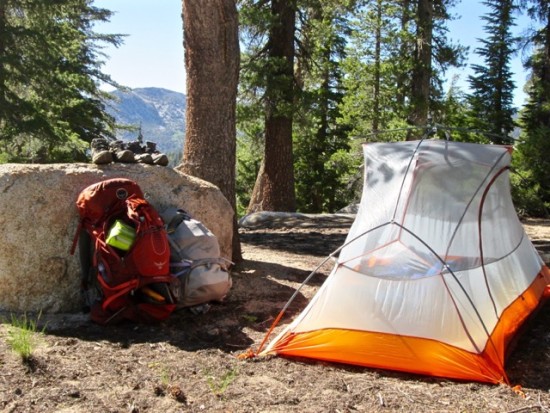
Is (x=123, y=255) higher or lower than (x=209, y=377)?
higher

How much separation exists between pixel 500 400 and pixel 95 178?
3.97 metres

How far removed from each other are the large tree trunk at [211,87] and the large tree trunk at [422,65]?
29.5ft

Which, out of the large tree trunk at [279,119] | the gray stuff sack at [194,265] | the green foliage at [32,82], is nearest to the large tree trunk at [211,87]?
the gray stuff sack at [194,265]

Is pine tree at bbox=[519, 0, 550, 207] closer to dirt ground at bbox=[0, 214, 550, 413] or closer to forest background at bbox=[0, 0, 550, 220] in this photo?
forest background at bbox=[0, 0, 550, 220]

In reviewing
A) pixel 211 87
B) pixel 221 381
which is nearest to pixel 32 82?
pixel 211 87

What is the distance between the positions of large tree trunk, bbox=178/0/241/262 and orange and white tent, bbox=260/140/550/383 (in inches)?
84.8

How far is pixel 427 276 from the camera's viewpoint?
4117mm

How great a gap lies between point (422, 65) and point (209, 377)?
13232 millimetres

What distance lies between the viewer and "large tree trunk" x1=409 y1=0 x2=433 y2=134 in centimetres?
1461

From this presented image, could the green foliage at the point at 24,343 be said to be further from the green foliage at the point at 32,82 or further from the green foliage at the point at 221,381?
the green foliage at the point at 32,82

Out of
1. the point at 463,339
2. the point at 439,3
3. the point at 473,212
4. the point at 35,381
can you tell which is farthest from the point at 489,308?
the point at 439,3

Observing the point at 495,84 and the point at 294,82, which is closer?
the point at 294,82

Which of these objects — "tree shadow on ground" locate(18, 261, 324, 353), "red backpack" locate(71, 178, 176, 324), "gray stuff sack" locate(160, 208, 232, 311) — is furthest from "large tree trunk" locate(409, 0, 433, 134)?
"red backpack" locate(71, 178, 176, 324)

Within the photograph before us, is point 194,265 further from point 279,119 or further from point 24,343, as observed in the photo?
point 279,119
